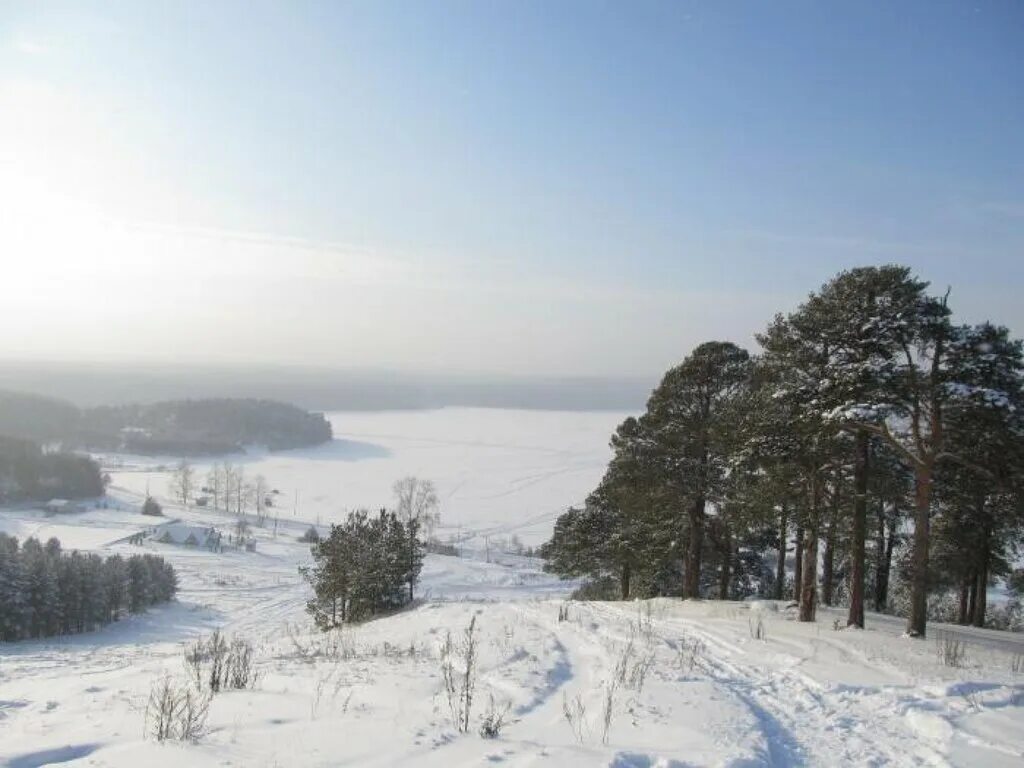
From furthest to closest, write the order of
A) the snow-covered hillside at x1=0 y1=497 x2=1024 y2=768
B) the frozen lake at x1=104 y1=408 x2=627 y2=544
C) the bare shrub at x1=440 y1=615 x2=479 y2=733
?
the frozen lake at x1=104 y1=408 x2=627 y2=544
the bare shrub at x1=440 y1=615 x2=479 y2=733
the snow-covered hillside at x1=0 y1=497 x2=1024 y2=768

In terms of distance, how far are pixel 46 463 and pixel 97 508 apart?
725 inches

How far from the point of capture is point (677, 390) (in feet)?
65.7

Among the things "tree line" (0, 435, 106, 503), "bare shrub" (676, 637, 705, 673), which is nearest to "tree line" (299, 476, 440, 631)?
"bare shrub" (676, 637, 705, 673)

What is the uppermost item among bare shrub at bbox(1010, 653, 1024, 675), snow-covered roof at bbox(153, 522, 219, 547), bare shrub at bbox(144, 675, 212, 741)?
bare shrub at bbox(144, 675, 212, 741)

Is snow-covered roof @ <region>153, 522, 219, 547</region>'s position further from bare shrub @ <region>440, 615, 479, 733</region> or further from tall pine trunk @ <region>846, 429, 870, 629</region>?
tall pine trunk @ <region>846, 429, 870, 629</region>

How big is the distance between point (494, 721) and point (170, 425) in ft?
683

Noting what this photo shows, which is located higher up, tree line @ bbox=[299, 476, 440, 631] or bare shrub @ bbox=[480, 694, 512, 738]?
bare shrub @ bbox=[480, 694, 512, 738]

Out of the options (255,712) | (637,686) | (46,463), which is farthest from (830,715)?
(46,463)

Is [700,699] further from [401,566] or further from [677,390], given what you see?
[401,566]

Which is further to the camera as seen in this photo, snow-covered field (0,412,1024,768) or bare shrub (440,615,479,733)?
bare shrub (440,615,479,733)

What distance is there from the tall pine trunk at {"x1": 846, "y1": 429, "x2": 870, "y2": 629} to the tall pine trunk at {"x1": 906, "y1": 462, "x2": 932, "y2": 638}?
40.9 inches

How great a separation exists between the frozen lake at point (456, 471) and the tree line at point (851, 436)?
7984 centimetres

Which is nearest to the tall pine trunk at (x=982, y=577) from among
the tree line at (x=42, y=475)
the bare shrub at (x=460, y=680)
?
the bare shrub at (x=460, y=680)

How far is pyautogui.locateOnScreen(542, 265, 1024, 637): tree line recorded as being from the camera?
500 inches
